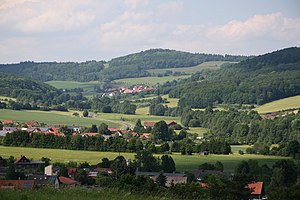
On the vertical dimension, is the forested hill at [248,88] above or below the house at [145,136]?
above

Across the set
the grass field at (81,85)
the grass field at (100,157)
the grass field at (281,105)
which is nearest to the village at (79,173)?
the grass field at (100,157)

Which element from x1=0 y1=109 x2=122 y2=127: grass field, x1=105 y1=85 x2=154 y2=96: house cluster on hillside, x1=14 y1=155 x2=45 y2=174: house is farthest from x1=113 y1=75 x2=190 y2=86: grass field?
x1=14 y1=155 x2=45 y2=174: house

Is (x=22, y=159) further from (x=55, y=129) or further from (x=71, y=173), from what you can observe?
(x=55, y=129)

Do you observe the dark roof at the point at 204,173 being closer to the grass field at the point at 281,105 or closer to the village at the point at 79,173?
the village at the point at 79,173

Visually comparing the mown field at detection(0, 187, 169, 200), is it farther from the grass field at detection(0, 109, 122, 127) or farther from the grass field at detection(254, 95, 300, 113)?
the grass field at detection(254, 95, 300, 113)

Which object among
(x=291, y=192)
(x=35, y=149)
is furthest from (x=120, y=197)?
(x=35, y=149)

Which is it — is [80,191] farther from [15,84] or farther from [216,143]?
[15,84]
